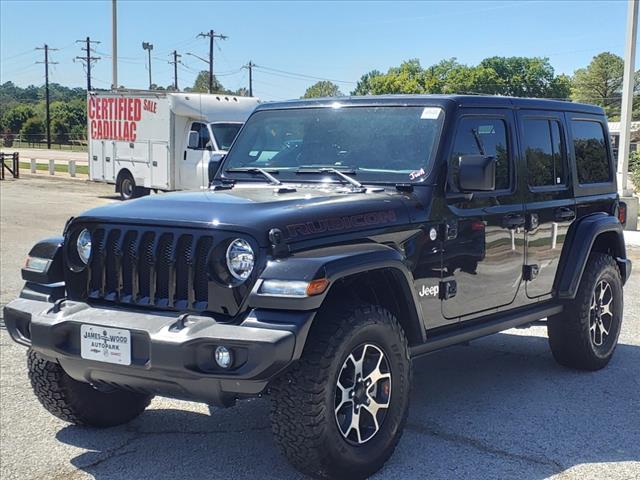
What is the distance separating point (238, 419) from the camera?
4902 millimetres

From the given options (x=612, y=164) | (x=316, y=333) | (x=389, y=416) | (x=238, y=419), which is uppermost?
(x=612, y=164)

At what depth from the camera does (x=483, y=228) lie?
485cm

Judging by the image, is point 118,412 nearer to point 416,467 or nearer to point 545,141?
point 416,467

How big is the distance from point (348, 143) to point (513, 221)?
1.20 m

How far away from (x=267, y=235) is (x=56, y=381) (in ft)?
5.36

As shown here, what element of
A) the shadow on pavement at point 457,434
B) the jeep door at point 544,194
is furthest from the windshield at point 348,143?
the shadow on pavement at point 457,434

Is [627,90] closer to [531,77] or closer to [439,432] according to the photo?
[439,432]

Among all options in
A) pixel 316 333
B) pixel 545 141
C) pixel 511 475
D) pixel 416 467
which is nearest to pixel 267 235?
pixel 316 333

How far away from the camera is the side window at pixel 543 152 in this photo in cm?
545

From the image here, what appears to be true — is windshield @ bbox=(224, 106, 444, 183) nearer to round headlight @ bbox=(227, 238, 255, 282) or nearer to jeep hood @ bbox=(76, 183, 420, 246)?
jeep hood @ bbox=(76, 183, 420, 246)

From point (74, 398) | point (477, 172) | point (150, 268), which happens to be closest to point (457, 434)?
point (477, 172)

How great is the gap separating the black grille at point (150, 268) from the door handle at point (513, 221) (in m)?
2.18

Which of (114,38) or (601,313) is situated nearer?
(601,313)

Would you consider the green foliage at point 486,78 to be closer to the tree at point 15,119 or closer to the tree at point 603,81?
the tree at point 603,81
